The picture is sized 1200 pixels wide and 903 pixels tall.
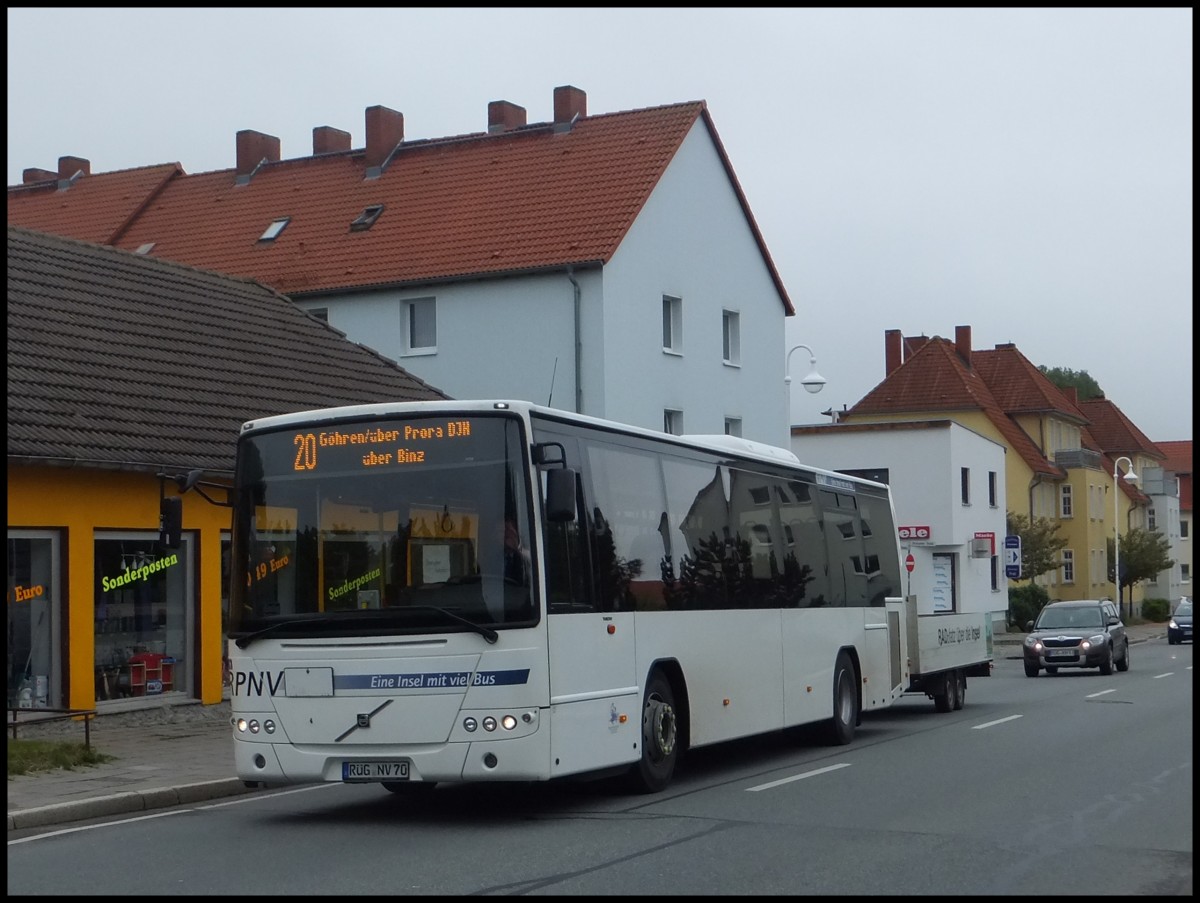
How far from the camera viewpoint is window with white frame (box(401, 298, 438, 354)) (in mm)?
37969

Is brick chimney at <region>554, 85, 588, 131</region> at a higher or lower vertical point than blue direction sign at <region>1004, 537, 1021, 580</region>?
higher

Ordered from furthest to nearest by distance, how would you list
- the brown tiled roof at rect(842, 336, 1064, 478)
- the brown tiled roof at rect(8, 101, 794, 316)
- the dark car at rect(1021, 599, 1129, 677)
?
the brown tiled roof at rect(842, 336, 1064, 478), the brown tiled roof at rect(8, 101, 794, 316), the dark car at rect(1021, 599, 1129, 677)

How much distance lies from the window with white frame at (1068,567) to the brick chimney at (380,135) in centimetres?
5041

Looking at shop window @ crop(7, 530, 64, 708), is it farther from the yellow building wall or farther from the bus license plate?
the bus license plate

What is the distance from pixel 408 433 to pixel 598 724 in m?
2.60

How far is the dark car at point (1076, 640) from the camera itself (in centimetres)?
3512

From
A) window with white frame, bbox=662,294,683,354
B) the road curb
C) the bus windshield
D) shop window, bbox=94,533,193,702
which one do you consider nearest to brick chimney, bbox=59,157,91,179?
window with white frame, bbox=662,294,683,354

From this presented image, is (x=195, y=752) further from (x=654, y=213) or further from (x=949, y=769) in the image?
(x=654, y=213)

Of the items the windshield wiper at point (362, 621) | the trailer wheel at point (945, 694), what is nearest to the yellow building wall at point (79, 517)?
the windshield wiper at point (362, 621)

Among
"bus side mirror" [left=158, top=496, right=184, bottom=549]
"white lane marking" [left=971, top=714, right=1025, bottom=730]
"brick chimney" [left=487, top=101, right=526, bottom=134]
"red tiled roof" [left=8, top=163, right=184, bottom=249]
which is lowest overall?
"white lane marking" [left=971, top=714, right=1025, bottom=730]

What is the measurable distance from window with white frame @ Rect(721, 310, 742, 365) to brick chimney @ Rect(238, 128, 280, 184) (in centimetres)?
1408

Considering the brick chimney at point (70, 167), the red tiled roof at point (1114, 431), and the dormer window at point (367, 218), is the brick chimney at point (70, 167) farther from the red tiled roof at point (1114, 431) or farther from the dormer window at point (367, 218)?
the red tiled roof at point (1114, 431)

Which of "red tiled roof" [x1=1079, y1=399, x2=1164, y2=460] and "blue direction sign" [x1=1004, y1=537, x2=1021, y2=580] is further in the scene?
"red tiled roof" [x1=1079, y1=399, x2=1164, y2=460]

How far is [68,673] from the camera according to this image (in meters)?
18.8
